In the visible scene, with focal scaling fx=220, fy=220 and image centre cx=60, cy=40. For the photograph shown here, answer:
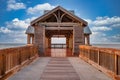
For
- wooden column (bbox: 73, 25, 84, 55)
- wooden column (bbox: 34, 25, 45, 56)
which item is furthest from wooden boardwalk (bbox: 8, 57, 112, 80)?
wooden column (bbox: 73, 25, 84, 55)

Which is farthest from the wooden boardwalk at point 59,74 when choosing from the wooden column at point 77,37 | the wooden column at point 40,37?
the wooden column at point 77,37

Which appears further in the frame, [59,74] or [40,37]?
[40,37]

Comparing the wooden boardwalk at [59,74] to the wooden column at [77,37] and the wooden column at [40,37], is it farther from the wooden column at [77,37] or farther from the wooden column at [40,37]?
the wooden column at [77,37]

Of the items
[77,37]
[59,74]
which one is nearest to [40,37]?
Answer: [77,37]

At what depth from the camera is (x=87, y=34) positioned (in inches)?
1172

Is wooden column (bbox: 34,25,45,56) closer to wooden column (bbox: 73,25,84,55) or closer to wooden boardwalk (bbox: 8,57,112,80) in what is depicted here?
wooden column (bbox: 73,25,84,55)

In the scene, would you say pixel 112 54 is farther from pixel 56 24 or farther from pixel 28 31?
pixel 28 31

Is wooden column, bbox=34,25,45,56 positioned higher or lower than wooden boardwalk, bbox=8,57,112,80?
higher

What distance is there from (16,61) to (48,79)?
7.94 ft

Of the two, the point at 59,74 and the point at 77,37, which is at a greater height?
the point at 77,37

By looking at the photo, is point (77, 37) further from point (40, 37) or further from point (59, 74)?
point (59, 74)

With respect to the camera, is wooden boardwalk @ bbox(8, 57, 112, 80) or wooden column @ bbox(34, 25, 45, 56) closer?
wooden boardwalk @ bbox(8, 57, 112, 80)

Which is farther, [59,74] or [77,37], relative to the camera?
[77,37]

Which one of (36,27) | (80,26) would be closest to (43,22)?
(36,27)
